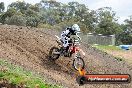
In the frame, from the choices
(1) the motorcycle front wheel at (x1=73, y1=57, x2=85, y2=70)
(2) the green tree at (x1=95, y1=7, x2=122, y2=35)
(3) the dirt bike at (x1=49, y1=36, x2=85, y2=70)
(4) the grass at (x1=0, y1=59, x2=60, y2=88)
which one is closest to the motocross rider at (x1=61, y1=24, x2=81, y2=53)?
(3) the dirt bike at (x1=49, y1=36, x2=85, y2=70)

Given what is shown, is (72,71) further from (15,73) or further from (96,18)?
(96,18)

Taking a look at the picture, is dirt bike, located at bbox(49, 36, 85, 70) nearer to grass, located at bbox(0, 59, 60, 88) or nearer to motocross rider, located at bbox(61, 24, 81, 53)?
motocross rider, located at bbox(61, 24, 81, 53)

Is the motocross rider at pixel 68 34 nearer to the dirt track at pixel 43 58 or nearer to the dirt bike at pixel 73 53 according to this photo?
the dirt bike at pixel 73 53

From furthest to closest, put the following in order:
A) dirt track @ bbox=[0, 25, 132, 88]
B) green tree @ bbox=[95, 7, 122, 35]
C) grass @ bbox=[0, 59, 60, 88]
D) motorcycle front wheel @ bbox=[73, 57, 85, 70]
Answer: green tree @ bbox=[95, 7, 122, 35] → motorcycle front wheel @ bbox=[73, 57, 85, 70] → dirt track @ bbox=[0, 25, 132, 88] → grass @ bbox=[0, 59, 60, 88]

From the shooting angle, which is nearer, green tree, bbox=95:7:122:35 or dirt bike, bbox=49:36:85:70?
dirt bike, bbox=49:36:85:70

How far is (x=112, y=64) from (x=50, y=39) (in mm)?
3622

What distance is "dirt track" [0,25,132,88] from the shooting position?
16.7m

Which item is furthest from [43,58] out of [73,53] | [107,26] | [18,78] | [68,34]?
[107,26]

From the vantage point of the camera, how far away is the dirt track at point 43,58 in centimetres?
1672

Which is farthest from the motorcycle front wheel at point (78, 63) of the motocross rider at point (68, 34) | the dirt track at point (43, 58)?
the motocross rider at point (68, 34)

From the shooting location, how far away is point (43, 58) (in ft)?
62.3

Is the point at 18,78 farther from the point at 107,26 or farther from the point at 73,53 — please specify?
the point at 107,26

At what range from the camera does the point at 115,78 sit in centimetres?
932

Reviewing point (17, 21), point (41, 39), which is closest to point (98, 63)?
point (41, 39)
